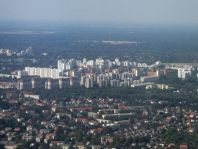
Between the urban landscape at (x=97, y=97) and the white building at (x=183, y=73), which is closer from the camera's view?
the urban landscape at (x=97, y=97)

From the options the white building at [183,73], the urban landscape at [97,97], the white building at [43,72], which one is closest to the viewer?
the urban landscape at [97,97]

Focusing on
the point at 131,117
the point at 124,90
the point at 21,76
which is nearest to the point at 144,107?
the point at 131,117

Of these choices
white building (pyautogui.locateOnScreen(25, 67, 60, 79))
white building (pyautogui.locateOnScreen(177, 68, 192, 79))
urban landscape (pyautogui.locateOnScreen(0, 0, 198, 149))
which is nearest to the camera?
urban landscape (pyautogui.locateOnScreen(0, 0, 198, 149))

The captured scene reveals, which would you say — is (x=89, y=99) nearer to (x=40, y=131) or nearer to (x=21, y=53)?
(x=40, y=131)

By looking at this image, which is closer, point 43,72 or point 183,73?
point 43,72

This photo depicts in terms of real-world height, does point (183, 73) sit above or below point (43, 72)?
below

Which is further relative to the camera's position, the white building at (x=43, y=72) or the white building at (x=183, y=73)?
the white building at (x=183, y=73)

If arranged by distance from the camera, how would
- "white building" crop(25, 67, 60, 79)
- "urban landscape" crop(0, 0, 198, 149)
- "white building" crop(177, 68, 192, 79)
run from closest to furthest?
"urban landscape" crop(0, 0, 198, 149)
"white building" crop(25, 67, 60, 79)
"white building" crop(177, 68, 192, 79)

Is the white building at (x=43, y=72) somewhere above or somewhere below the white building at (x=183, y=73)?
above

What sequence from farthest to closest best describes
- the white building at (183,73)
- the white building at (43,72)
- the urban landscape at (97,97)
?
the white building at (183,73) < the white building at (43,72) < the urban landscape at (97,97)

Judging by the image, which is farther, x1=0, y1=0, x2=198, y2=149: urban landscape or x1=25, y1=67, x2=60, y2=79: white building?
x1=25, y1=67, x2=60, y2=79: white building

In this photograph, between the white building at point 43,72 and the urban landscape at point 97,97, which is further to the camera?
the white building at point 43,72
